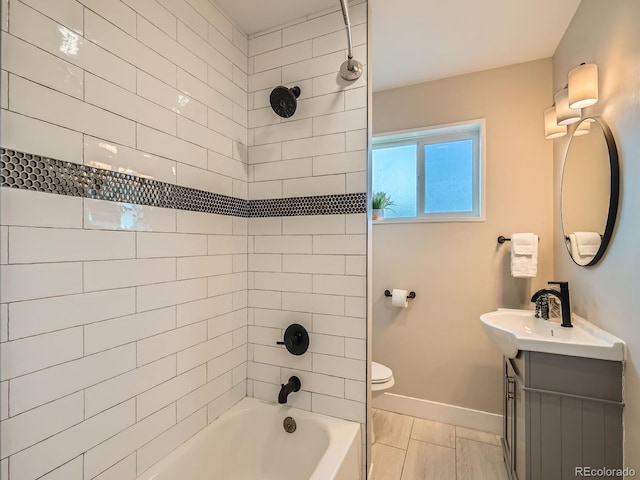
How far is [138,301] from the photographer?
1187 millimetres

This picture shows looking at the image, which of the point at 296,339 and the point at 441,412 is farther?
the point at 441,412

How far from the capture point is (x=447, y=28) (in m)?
1.87

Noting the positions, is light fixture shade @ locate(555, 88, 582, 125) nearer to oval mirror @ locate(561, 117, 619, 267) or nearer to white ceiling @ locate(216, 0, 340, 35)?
oval mirror @ locate(561, 117, 619, 267)

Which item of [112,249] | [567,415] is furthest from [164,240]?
[567,415]

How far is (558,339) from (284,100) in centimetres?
183

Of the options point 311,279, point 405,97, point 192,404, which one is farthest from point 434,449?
point 405,97

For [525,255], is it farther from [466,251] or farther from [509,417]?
[509,417]

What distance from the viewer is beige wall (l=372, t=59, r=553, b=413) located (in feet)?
7.04

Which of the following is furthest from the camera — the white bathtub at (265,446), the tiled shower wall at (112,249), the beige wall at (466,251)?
the beige wall at (466,251)

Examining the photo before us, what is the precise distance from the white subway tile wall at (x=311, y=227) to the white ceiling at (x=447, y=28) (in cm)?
17

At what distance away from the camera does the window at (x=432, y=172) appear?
2381mm

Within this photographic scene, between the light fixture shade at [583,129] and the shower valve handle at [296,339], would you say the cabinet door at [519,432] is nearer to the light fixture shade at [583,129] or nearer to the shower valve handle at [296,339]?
the shower valve handle at [296,339]

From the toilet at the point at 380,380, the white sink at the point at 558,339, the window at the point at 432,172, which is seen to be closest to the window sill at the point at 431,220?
the window at the point at 432,172

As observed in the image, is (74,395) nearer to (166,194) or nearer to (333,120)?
(166,194)
